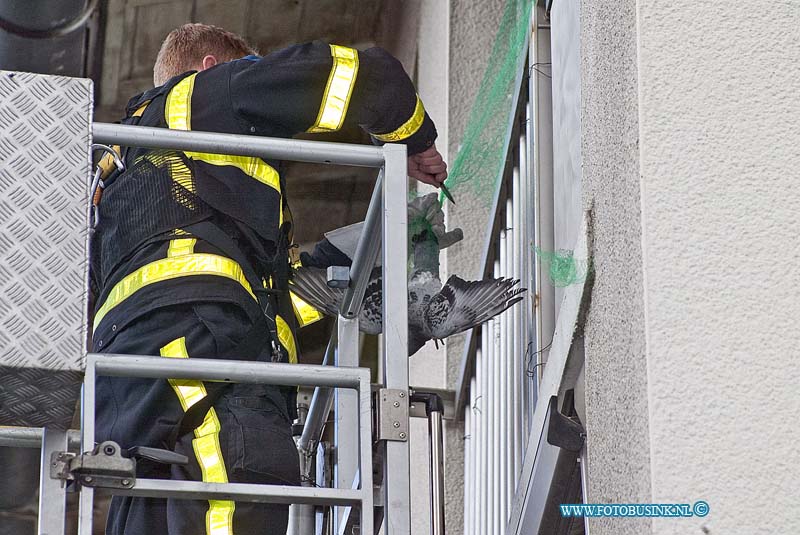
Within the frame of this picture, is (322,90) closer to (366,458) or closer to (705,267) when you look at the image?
(366,458)

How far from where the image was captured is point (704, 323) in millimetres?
2150

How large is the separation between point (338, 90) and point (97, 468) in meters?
1.28

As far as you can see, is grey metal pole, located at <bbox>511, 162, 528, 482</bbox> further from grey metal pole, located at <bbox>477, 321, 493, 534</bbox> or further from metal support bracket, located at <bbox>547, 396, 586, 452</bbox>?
metal support bracket, located at <bbox>547, 396, 586, 452</bbox>

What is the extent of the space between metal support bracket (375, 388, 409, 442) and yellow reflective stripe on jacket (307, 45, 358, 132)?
3.01 feet

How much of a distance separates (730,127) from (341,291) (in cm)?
153

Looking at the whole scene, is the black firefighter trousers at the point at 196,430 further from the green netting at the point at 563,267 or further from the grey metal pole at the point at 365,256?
the green netting at the point at 563,267

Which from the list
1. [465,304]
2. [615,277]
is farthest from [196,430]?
[615,277]

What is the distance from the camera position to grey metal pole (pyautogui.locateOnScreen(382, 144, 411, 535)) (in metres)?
2.48

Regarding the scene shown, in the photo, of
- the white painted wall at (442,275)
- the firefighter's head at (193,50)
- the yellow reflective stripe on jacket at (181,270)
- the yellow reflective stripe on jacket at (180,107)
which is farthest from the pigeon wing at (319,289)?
the white painted wall at (442,275)

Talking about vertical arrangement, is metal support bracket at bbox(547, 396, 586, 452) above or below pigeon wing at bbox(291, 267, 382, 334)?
below

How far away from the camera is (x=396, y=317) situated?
8.62 feet

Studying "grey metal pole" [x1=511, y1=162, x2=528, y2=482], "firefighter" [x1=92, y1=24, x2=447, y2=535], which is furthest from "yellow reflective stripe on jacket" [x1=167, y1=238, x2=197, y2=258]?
"grey metal pole" [x1=511, y1=162, x2=528, y2=482]

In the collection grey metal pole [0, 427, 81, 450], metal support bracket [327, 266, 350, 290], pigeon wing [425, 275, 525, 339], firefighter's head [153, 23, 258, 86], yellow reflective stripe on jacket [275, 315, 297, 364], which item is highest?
firefighter's head [153, 23, 258, 86]

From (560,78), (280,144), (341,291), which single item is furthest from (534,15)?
(280,144)
